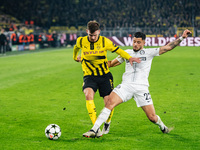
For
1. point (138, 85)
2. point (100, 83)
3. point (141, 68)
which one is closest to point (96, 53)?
point (100, 83)

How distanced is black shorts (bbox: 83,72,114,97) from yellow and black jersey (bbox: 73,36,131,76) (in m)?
0.07

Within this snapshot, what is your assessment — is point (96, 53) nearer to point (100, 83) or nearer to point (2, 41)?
point (100, 83)

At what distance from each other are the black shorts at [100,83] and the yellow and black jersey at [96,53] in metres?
0.07

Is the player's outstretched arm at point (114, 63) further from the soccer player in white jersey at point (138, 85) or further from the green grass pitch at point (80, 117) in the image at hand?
the green grass pitch at point (80, 117)

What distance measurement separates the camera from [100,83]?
6258 millimetres

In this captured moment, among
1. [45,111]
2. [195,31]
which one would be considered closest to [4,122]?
[45,111]

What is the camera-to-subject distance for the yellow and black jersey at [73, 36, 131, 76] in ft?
19.9

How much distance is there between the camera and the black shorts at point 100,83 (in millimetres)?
6145

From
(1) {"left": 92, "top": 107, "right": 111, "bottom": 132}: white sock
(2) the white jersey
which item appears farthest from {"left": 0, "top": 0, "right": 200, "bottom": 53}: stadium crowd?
(1) {"left": 92, "top": 107, "right": 111, "bottom": 132}: white sock

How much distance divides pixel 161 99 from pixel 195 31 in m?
33.6

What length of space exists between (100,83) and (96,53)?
544mm

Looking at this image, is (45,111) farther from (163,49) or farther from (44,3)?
(44,3)

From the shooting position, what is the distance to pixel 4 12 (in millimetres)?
48625

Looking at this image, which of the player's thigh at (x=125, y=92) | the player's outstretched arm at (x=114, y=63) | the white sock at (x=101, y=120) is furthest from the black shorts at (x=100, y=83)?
the white sock at (x=101, y=120)
